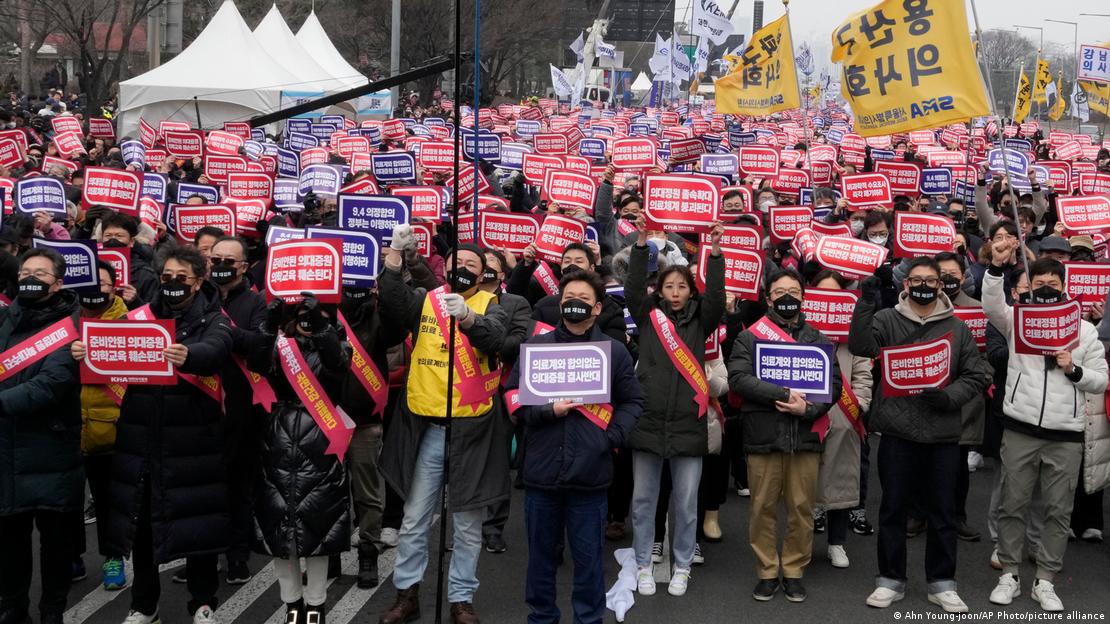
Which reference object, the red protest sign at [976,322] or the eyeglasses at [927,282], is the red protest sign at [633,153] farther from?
the eyeglasses at [927,282]

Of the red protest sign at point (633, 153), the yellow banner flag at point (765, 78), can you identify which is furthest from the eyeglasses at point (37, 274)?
the red protest sign at point (633, 153)

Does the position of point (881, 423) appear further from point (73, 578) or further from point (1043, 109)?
point (1043, 109)

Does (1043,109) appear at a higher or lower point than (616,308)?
higher

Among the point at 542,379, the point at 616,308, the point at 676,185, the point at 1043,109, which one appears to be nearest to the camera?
the point at 542,379

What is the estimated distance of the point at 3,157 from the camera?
13.0 m

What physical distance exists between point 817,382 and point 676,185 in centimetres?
215

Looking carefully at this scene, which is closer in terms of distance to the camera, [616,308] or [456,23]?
[456,23]

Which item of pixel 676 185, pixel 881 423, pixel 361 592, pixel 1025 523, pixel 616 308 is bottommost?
pixel 361 592

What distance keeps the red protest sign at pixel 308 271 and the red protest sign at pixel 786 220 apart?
18.7ft

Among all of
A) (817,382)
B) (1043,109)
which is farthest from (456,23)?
(1043,109)

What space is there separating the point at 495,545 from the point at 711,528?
135cm

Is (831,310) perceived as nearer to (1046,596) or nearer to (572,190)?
(1046,596)

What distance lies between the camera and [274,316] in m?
5.84

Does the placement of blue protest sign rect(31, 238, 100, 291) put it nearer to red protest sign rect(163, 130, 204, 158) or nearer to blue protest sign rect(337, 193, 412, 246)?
blue protest sign rect(337, 193, 412, 246)
